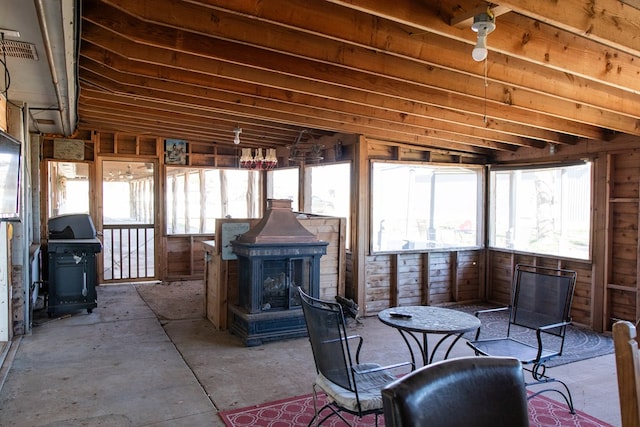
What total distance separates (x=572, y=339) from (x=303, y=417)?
11.9 ft

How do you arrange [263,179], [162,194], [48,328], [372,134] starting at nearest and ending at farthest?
[48,328]
[372,134]
[162,194]
[263,179]

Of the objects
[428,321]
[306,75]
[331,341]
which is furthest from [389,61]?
[331,341]

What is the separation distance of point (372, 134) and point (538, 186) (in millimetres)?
2512

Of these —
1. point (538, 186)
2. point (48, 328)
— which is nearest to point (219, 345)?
point (48, 328)

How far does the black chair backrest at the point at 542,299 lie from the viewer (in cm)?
377

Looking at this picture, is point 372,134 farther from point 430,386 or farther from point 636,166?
point 430,386

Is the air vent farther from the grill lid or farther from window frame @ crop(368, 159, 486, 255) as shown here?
window frame @ crop(368, 159, 486, 255)

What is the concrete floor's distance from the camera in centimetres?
335

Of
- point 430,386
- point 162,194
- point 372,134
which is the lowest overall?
point 430,386

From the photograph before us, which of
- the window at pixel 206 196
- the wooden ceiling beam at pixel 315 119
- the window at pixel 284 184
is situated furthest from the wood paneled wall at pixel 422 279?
the window at pixel 206 196

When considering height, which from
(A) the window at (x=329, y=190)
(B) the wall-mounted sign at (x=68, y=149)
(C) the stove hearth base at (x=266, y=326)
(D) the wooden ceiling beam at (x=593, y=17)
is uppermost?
(D) the wooden ceiling beam at (x=593, y=17)

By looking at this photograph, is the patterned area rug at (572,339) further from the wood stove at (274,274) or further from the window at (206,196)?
the window at (206,196)

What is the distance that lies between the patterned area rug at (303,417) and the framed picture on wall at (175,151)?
5.84 metres

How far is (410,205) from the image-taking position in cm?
677
